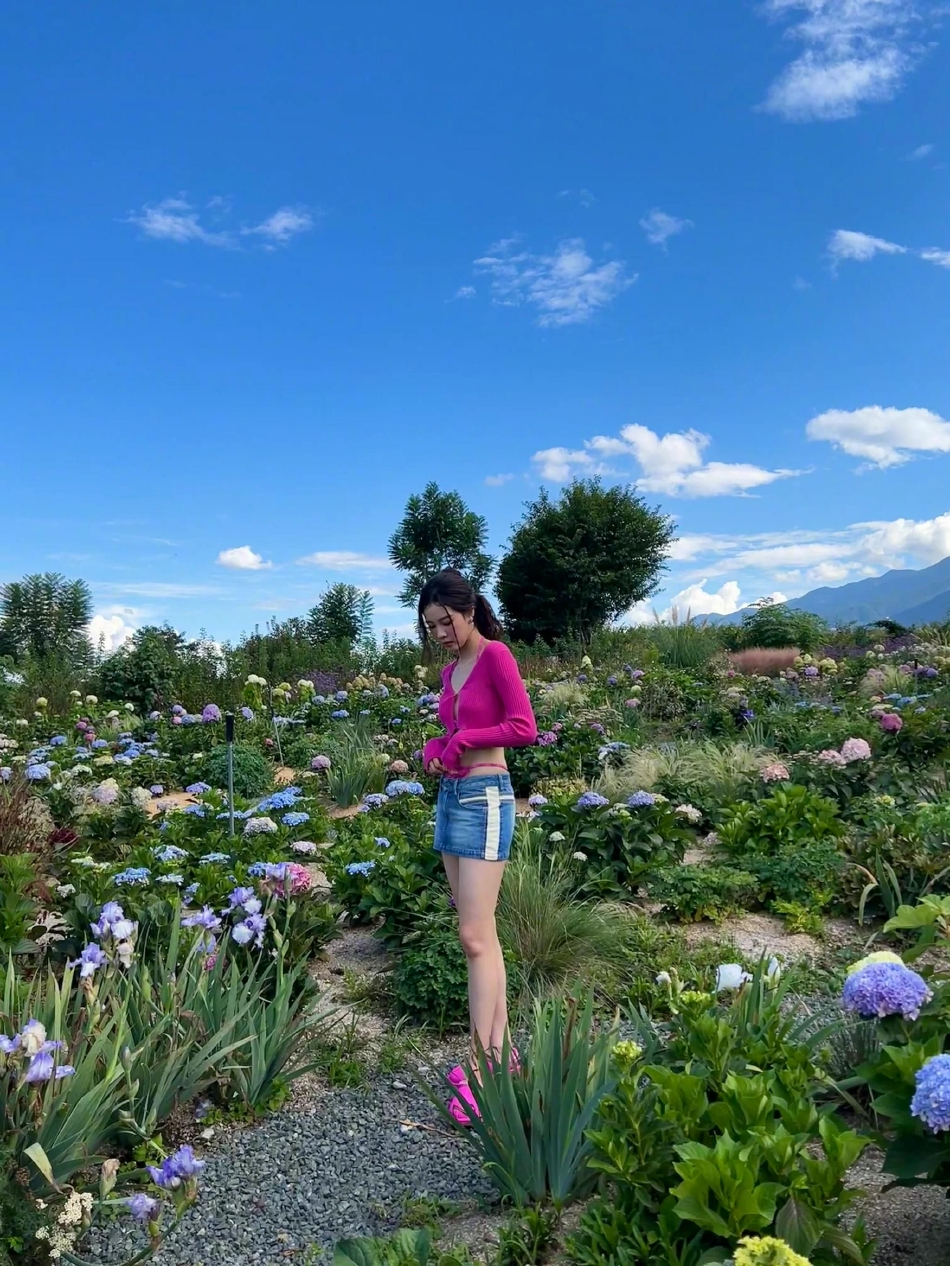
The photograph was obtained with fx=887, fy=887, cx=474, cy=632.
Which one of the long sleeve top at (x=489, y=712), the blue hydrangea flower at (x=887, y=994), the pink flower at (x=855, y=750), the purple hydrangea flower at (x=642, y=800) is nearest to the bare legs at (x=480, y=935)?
the long sleeve top at (x=489, y=712)

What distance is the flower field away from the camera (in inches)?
71.8

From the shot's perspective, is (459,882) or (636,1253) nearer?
(636,1253)

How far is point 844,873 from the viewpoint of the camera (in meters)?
4.56

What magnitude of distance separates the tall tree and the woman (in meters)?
18.5

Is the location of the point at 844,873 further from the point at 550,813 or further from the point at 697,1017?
the point at 697,1017

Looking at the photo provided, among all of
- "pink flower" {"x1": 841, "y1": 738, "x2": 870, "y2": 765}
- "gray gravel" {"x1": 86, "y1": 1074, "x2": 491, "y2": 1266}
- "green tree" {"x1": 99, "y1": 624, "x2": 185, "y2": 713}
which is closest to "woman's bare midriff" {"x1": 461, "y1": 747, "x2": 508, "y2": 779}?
"gray gravel" {"x1": 86, "y1": 1074, "x2": 491, "y2": 1266}

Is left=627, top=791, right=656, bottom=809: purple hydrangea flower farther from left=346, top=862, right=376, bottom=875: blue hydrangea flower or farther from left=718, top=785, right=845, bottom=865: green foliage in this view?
left=346, top=862, right=376, bottom=875: blue hydrangea flower

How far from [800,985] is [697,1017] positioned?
71.0 inches

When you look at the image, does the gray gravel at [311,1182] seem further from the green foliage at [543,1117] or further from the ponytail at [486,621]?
Answer: the ponytail at [486,621]

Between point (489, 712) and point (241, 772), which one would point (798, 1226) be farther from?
point (241, 772)

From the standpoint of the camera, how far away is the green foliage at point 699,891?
435 cm

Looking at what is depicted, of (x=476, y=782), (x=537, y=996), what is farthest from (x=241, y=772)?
(x=476, y=782)

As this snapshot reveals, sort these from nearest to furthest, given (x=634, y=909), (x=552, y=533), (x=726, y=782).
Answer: (x=634, y=909)
(x=726, y=782)
(x=552, y=533)

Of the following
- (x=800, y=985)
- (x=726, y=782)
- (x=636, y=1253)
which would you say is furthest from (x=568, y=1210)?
(x=726, y=782)
